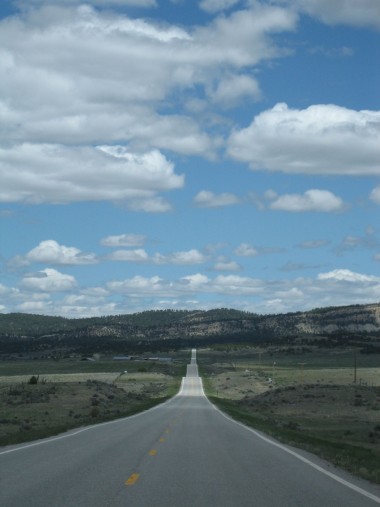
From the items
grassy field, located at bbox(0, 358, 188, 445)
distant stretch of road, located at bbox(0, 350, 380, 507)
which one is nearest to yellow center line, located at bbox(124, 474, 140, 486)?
distant stretch of road, located at bbox(0, 350, 380, 507)

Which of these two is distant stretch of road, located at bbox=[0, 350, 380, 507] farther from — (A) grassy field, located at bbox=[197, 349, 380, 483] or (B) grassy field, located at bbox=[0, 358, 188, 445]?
(B) grassy field, located at bbox=[0, 358, 188, 445]

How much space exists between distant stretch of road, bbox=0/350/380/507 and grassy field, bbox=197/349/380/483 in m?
1.73

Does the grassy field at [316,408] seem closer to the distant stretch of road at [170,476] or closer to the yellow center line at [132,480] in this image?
the distant stretch of road at [170,476]

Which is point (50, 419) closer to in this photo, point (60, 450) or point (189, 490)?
point (60, 450)

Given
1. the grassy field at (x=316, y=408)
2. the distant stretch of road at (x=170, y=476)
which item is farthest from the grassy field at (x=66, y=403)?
the grassy field at (x=316, y=408)

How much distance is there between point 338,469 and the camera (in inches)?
733

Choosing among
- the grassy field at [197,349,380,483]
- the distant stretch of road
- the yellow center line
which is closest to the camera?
the distant stretch of road

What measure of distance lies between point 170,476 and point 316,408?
5036 cm

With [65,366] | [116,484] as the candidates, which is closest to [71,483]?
[116,484]

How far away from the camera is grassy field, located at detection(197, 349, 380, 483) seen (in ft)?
83.7

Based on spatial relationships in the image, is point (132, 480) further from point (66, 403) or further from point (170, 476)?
point (66, 403)

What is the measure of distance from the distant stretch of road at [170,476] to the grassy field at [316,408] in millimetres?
1728

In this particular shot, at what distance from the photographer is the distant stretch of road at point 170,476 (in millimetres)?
12984

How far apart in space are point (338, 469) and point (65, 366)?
477ft
